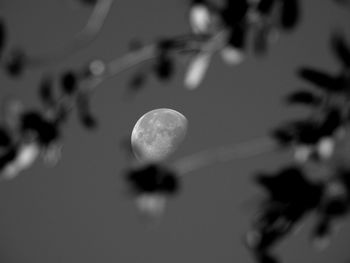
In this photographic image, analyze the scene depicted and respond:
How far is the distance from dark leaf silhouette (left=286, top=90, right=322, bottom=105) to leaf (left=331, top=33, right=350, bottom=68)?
0.27 ft

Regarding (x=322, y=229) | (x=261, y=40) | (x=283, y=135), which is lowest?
(x=322, y=229)

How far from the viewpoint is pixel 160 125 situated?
1144mm

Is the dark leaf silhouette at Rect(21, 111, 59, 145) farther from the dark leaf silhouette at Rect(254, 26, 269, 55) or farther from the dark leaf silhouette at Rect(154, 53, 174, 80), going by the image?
the dark leaf silhouette at Rect(254, 26, 269, 55)

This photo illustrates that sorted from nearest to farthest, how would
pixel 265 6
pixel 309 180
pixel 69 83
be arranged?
pixel 309 180 < pixel 265 6 < pixel 69 83

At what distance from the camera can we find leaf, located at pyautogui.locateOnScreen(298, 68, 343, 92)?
0.72m

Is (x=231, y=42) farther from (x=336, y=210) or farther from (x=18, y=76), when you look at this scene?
(x=18, y=76)

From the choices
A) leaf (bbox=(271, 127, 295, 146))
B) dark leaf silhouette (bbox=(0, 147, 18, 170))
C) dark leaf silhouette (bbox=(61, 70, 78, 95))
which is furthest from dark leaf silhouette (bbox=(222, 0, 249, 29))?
dark leaf silhouette (bbox=(0, 147, 18, 170))

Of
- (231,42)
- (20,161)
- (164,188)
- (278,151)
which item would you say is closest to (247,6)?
(231,42)

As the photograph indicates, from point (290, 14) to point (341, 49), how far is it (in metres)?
0.14

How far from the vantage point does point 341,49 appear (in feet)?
2.31

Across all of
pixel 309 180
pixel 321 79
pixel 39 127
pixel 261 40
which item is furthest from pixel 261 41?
pixel 39 127

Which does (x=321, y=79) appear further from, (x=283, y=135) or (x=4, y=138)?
(x=4, y=138)

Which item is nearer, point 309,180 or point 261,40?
point 309,180

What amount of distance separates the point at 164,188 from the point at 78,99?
333 mm
